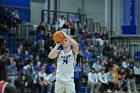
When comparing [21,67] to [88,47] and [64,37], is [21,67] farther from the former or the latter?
[64,37]

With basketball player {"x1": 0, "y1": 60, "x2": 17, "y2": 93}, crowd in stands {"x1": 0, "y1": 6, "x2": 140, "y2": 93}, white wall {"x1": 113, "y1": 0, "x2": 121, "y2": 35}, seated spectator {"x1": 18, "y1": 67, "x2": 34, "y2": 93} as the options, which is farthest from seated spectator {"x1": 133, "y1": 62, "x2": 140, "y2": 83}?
basketball player {"x1": 0, "y1": 60, "x2": 17, "y2": 93}

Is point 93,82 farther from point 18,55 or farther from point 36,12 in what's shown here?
point 36,12

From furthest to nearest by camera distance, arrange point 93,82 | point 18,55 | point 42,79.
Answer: point 93,82
point 18,55
point 42,79

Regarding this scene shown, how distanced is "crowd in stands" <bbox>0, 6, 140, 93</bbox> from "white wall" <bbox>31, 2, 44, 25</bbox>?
2579 mm

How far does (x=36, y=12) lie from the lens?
94.0 ft

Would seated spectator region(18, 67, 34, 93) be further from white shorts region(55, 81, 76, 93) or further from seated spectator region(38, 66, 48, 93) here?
white shorts region(55, 81, 76, 93)

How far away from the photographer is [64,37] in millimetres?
10109

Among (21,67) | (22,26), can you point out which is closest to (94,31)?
(22,26)

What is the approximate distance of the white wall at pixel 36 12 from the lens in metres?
28.5

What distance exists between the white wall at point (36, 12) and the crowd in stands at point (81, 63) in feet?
8.46

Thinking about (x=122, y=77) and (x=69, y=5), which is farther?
(x=69, y=5)

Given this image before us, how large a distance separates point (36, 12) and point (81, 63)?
7.54 metres

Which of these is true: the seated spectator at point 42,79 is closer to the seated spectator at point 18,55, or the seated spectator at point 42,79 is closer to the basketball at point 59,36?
the seated spectator at point 18,55

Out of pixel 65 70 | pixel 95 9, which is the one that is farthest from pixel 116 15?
pixel 65 70
